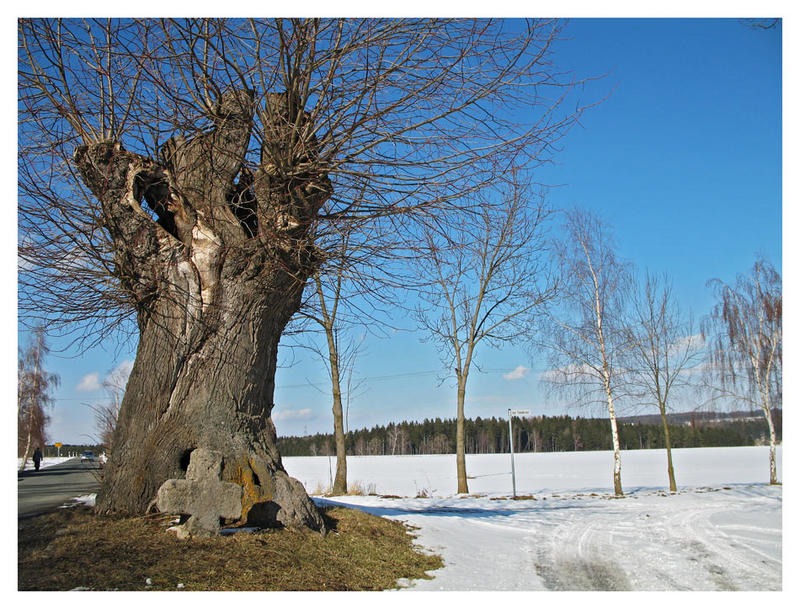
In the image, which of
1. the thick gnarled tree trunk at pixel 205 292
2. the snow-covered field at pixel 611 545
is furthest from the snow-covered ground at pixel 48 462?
the thick gnarled tree trunk at pixel 205 292

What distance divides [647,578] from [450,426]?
5660 centimetres

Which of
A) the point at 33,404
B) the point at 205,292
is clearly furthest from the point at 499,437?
the point at 205,292

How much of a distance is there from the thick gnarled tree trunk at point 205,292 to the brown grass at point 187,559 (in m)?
0.37

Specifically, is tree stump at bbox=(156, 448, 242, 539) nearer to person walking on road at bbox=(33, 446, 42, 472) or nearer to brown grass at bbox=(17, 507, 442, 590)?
brown grass at bbox=(17, 507, 442, 590)

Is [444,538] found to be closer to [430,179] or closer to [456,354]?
[430,179]

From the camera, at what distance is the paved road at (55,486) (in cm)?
576

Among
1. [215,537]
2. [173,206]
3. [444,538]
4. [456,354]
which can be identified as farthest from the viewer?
[456,354]

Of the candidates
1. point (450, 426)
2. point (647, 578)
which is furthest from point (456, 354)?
point (450, 426)

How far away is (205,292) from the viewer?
514 centimetres

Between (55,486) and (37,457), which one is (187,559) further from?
(37,457)

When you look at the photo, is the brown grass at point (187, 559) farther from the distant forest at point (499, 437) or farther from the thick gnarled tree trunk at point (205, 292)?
the distant forest at point (499, 437)

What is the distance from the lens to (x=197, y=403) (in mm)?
4992

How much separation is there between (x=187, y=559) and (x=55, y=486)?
19.5ft

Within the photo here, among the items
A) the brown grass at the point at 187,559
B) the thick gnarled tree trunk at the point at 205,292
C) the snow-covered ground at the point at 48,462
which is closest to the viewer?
the brown grass at the point at 187,559
